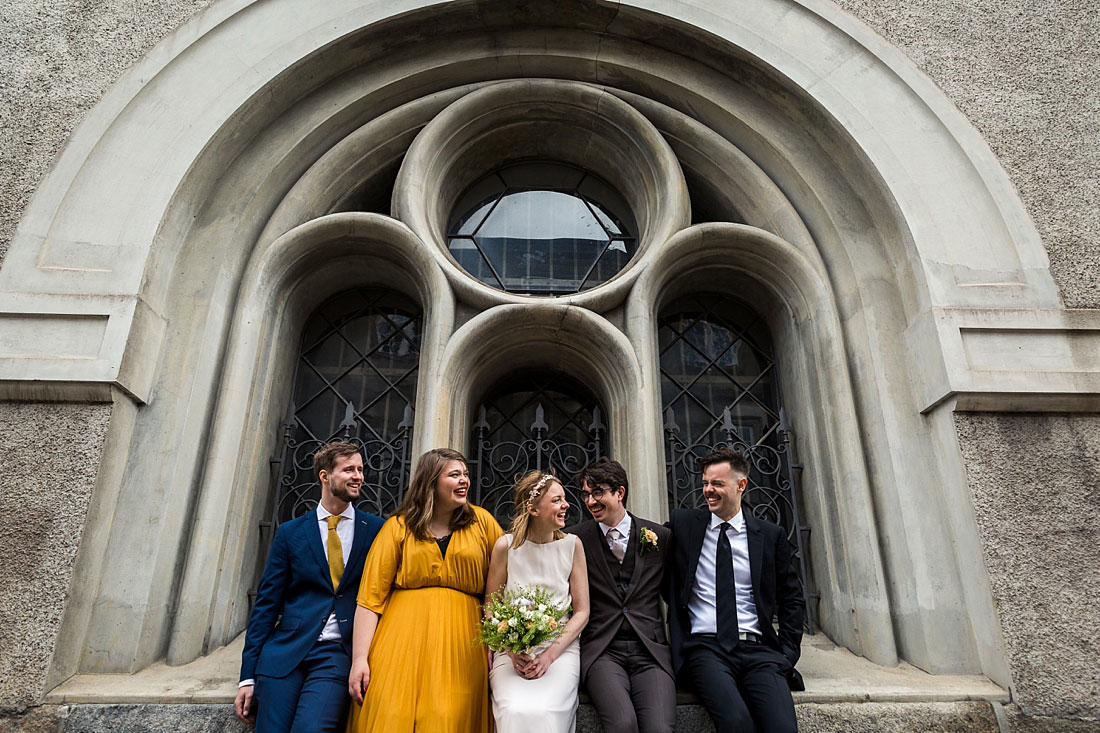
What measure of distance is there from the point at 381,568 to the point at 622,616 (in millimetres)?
1112

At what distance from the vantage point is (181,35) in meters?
4.70

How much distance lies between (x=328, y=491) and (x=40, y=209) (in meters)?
2.78

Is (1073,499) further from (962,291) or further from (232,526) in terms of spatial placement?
(232,526)

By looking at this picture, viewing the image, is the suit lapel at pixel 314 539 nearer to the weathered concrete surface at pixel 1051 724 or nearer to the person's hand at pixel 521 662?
the person's hand at pixel 521 662

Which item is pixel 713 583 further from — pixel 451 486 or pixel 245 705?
pixel 245 705

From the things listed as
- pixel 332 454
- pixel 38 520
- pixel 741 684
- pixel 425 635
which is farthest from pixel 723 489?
pixel 38 520

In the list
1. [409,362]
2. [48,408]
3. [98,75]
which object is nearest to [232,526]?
[48,408]

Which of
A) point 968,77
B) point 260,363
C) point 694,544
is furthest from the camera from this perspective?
point 968,77

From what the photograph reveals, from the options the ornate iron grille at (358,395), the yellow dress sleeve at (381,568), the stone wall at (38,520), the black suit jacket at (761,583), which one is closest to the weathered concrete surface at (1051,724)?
the black suit jacket at (761,583)

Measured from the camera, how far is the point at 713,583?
10.4 ft

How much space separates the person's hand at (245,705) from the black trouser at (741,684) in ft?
6.21

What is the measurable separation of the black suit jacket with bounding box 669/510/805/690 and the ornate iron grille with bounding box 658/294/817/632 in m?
1.18

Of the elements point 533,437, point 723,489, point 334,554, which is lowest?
point 334,554

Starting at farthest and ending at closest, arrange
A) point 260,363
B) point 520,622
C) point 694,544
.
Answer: point 260,363, point 694,544, point 520,622
